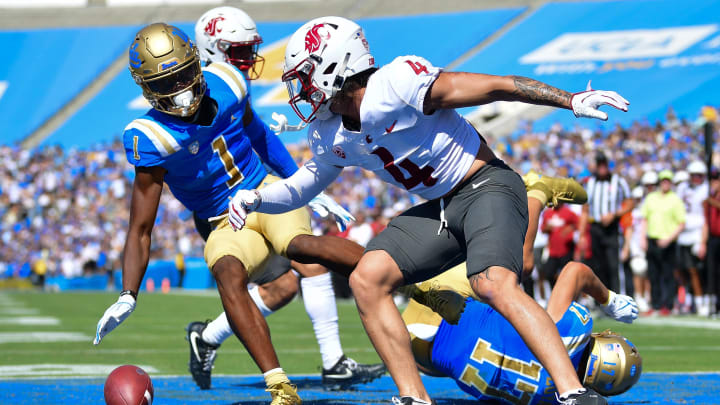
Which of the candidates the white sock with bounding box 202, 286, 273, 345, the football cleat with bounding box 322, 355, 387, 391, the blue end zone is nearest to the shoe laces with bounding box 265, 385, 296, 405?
the blue end zone

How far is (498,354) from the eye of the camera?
4.32 meters

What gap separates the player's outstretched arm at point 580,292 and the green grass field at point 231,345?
1952 millimetres

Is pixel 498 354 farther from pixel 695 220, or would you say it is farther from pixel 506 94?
pixel 695 220

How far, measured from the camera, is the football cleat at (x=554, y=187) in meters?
5.33

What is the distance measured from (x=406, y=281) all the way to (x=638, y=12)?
3154cm

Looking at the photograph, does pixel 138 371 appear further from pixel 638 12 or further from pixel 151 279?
pixel 638 12

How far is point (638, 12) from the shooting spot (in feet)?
110

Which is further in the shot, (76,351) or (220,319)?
(76,351)

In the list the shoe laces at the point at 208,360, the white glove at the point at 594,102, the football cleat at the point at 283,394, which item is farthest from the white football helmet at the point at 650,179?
the white glove at the point at 594,102

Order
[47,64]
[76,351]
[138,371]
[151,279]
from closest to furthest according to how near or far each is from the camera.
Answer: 1. [138,371]
2. [76,351]
3. [151,279]
4. [47,64]

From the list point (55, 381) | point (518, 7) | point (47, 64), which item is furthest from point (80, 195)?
point (55, 381)

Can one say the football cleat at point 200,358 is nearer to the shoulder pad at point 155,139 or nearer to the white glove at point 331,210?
the white glove at point 331,210

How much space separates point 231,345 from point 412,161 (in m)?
5.47

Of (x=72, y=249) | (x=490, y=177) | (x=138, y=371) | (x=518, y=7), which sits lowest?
(x=138, y=371)
